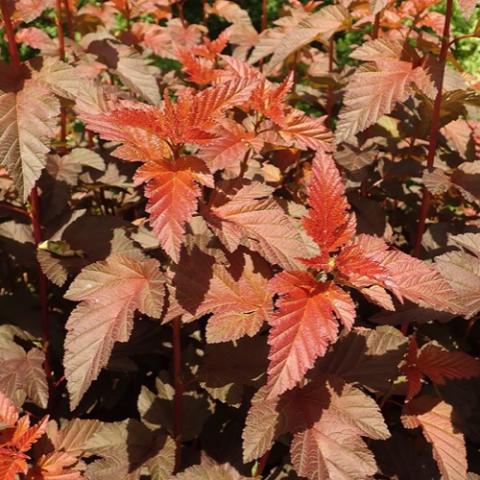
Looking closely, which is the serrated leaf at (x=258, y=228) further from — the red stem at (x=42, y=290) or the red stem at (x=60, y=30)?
the red stem at (x=60, y=30)

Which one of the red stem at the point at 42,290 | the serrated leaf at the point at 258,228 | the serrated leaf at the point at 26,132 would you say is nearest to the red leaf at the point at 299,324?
the serrated leaf at the point at 258,228

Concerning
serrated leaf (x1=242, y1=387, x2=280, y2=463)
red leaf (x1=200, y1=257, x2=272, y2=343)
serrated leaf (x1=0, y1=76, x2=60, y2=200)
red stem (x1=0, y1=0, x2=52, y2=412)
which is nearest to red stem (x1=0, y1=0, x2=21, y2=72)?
red stem (x1=0, y1=0, x2=52, y2=412)

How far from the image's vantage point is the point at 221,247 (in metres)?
1.75

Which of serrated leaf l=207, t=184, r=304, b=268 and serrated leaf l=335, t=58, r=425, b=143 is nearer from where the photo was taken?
serrated leaf l=207, t=184, r=304, b=268

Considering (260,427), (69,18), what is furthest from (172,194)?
(69,18)

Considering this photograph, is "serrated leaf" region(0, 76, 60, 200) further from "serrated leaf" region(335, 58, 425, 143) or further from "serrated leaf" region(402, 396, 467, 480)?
"serrated leaf" region(402, 396, 467, 480)

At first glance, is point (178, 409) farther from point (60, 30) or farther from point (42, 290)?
point (60, 30)

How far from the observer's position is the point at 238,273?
1.69m

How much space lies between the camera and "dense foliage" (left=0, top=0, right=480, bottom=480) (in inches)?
60.4

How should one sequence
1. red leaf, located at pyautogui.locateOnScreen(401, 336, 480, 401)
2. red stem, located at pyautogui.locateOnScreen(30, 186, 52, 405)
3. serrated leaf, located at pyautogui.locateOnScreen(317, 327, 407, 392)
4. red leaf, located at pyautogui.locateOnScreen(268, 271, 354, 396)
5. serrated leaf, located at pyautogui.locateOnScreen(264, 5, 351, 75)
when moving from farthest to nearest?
serrated leaf, located at pyautogui.locateOnScreen(264, 5, 351, 75) → red stem, located at pyautogui.locateOnScreen(30, 186, 52, 405) → red leaf, located at pyautogui.locateOnScreen(401, 336, 480, 401) → serrated leaf, located at pyautogui.locateOnScreen(317, 327, 407, 392) → red leaf, located at pyautogui.locateOnScreen(268, 271, 354, 396)

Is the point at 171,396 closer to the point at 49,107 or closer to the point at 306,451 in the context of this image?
the point at 306,451

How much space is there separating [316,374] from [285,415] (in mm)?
183

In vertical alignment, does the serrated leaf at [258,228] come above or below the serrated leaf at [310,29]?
below

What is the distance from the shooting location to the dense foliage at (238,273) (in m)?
1.53
